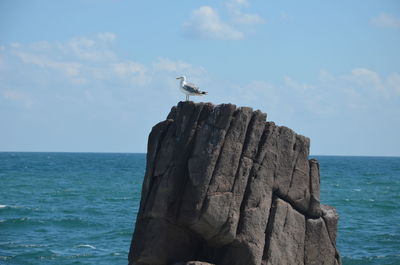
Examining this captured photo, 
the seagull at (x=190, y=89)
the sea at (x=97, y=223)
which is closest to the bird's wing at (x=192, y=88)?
the seagull at (x=190, y=89)

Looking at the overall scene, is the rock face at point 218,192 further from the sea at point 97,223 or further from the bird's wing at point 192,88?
the sea at point 97,223

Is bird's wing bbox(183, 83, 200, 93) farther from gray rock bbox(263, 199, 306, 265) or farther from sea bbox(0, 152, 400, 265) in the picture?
sea bbox(0, 152, 400, 265)

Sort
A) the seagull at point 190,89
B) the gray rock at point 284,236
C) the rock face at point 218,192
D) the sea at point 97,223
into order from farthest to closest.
Result: the sea at point 97,223 → the seagull at point 190,89 → the gray rock at point 284,236 → the rock face at point 218,192

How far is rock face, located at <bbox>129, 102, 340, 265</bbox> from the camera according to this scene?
14789 mm

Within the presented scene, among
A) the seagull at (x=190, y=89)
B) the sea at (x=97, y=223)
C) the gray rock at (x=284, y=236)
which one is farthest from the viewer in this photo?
the sea at (x=97, y=223)

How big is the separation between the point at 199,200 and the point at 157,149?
1.65m

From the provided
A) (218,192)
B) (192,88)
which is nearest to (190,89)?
(192,88)

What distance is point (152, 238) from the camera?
1507 centimetres

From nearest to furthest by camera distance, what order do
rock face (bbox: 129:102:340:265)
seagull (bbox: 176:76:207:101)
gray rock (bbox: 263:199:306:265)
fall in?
rock face (bbox: 129:102:340:265)
gray rock (bbox: 263:199:306:265)
seagull (bbox: 176:76:207:101)

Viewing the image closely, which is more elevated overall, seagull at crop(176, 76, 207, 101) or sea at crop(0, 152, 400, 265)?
seagull at crop(176, 76, 207, 101)

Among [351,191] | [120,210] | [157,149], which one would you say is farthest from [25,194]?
[157,149]

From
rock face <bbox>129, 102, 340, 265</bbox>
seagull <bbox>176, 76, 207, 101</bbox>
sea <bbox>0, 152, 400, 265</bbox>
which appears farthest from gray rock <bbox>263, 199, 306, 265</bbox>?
sea <bbox>0, 152, 400, 265</bbox>

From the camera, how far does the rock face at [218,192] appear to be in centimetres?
1479

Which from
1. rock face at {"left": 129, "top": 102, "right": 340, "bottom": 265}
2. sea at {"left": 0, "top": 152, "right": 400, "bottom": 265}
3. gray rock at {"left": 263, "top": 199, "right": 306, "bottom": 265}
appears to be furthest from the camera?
sea at {"left": 0, "top": 152, "right": 400, "bottom": 265}
